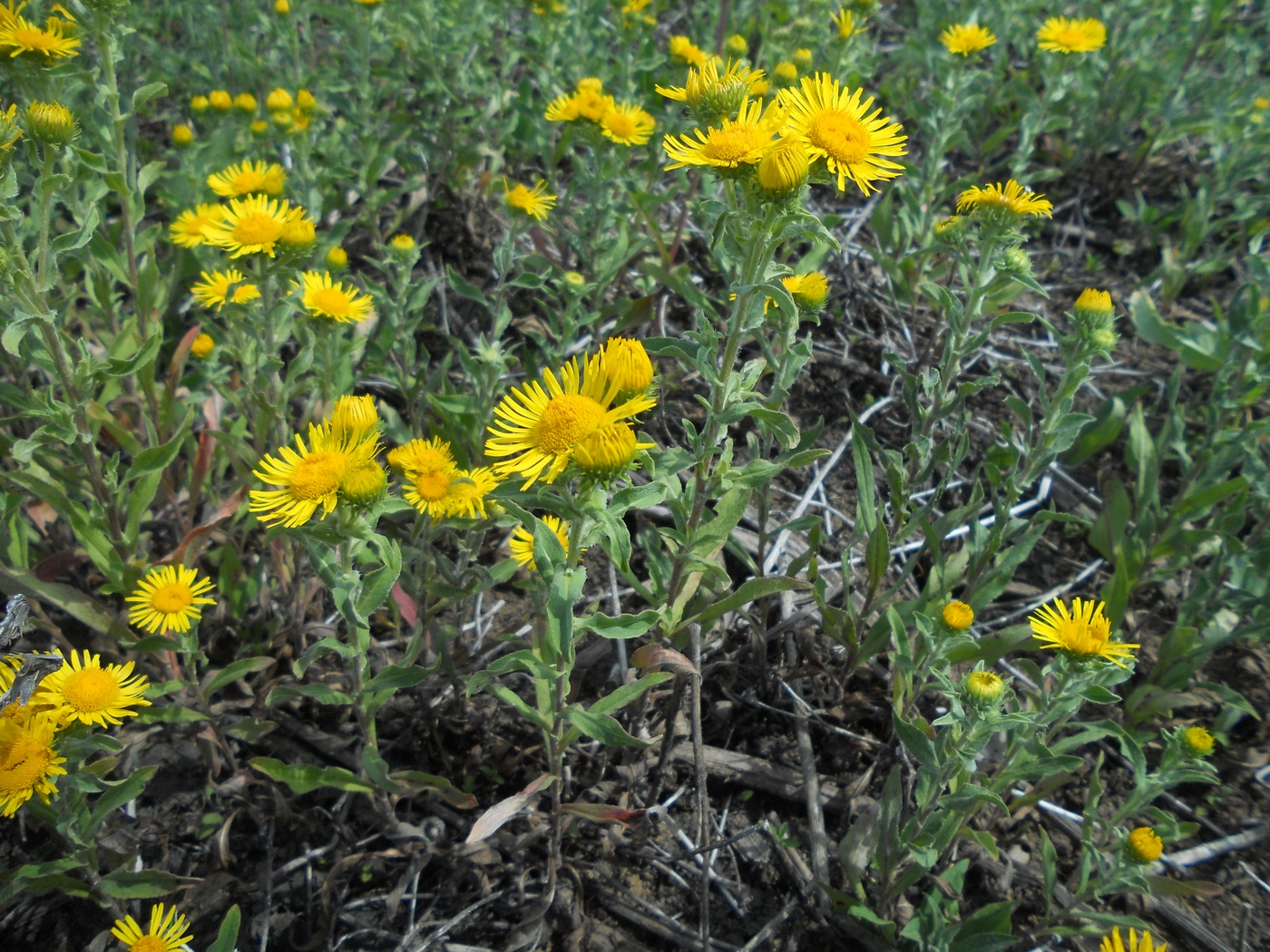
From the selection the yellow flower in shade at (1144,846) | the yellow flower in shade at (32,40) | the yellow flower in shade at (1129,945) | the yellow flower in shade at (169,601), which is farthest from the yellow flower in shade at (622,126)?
the yellow flower in shade at (1129,945)

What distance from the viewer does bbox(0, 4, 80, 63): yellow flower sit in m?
2.73

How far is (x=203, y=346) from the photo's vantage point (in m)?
3.27

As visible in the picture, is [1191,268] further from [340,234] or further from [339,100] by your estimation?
[339,100]

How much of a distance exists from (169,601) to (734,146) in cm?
214

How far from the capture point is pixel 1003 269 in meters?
2.75

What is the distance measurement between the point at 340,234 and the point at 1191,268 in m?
4.68

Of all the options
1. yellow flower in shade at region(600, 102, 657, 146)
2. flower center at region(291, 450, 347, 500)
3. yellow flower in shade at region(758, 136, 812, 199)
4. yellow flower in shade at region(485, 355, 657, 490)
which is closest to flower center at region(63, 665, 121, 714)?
flower center at region(291, 450, 347, 500)

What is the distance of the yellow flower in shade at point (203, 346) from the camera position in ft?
10.7

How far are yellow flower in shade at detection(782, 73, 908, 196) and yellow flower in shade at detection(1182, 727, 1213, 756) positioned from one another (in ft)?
6.15

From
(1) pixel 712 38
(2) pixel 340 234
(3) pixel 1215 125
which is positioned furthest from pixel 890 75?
(2) pixel 340 234

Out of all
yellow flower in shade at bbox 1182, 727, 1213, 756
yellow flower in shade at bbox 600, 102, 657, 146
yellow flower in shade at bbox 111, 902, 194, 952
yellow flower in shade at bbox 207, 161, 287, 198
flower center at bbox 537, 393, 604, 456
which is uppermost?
yellow flower in shade at bbox 600, 102, 657, 146

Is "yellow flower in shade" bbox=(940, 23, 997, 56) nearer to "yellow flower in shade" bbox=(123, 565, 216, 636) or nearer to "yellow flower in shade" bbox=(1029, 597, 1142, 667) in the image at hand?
"yellow flower in shade" bbox=(1029, 597, 1142, 667)

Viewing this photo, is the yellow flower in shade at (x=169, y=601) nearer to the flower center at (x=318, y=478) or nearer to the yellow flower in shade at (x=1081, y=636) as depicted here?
the flower center at (x=318, y=478)

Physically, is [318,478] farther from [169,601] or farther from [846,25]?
[846,25]
